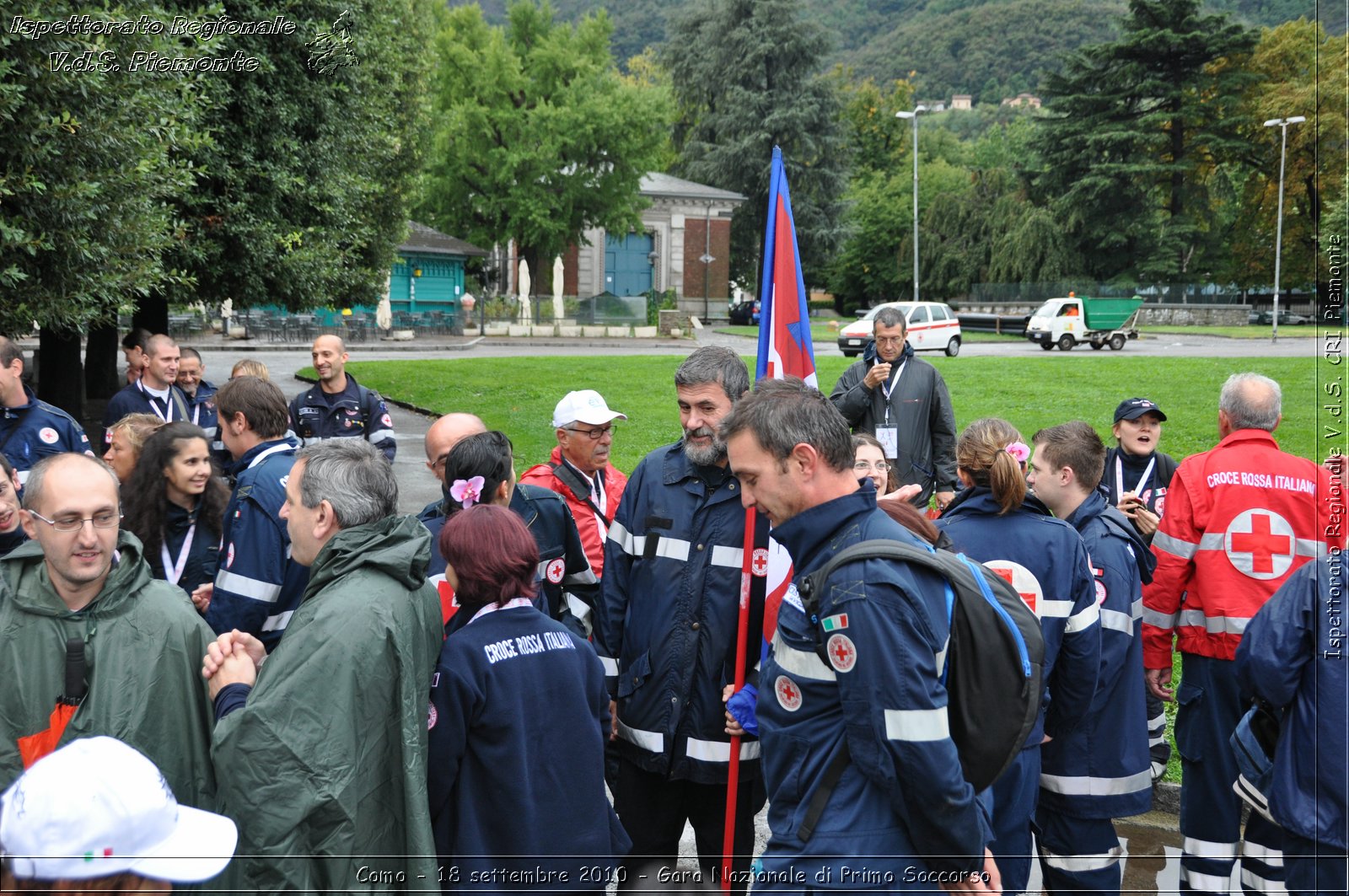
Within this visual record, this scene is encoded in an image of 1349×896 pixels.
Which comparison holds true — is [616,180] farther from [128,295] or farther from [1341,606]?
[1341,606]

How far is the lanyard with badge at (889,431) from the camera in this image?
8.20m

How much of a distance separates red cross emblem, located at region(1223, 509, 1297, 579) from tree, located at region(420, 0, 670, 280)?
46.1 m

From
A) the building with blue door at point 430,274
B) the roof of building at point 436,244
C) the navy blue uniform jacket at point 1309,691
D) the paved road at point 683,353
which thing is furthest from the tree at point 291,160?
the building with blue door at point 430,274

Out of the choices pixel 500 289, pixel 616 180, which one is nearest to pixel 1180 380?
pixel 616 180

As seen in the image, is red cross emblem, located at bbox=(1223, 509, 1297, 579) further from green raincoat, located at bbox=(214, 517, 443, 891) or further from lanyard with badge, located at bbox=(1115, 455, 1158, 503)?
green raincoat, located at bbox=(214, 517, 443, 891)

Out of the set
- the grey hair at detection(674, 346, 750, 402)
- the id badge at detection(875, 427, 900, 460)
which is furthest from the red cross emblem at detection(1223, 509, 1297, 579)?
the id badge at detection(875, 427, 900, 460)

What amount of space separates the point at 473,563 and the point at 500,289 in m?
59.9

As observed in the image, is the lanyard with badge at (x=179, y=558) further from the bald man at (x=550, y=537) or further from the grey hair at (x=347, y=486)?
the grey hair at (x=347, y=486)

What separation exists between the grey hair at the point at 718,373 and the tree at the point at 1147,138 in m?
56.0

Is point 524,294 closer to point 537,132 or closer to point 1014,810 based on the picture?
point 537,132

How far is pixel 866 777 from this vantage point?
2.62 m

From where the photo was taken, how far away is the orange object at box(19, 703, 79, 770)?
306 centimetres

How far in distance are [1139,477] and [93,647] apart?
6049mm

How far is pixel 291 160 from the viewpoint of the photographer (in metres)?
17.7
